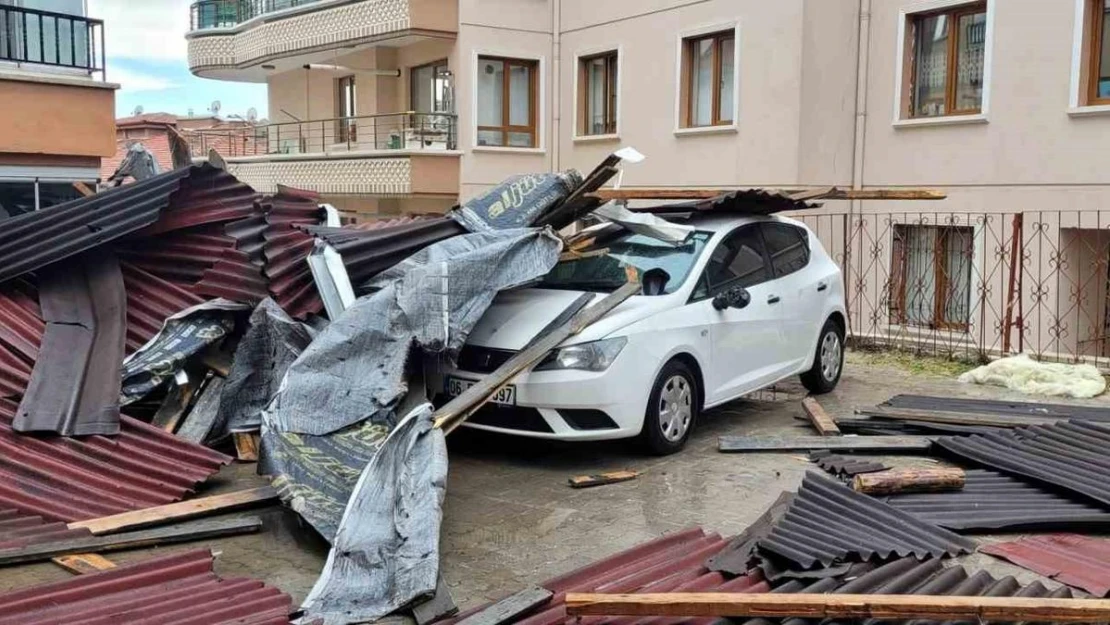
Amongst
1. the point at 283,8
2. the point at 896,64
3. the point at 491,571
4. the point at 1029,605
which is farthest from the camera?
the point at 283,8

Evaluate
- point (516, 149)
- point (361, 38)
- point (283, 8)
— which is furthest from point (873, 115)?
point (283, 8)

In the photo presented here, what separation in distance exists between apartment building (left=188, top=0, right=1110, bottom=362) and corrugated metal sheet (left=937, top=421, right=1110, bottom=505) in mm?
4837

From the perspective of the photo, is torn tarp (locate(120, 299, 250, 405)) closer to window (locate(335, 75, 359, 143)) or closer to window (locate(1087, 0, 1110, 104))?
window (locate(1087, 0, 1110, 104))

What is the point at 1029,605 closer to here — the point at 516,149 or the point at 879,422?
the point at 879,422

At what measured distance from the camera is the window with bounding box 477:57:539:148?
2061 cm

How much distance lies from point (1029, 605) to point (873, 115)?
12.4m

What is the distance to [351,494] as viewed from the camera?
223 inches

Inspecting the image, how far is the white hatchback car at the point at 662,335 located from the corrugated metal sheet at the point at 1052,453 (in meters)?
1.72

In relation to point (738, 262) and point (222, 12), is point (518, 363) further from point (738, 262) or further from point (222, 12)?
point (222, 12)

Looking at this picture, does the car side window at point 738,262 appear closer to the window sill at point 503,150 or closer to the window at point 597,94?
the window at point 597,94

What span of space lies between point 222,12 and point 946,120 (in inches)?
746

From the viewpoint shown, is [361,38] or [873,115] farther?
[361,38]

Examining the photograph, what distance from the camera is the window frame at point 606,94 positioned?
758 inches

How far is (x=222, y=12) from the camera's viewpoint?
26297 mm
